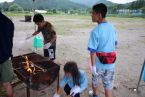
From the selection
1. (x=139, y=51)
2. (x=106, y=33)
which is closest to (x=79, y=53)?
(x=139, y=51)

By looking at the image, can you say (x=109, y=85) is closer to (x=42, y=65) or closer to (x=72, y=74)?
(x=72, y=74)

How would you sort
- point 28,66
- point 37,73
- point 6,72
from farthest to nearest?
point 28,66
point 37,73
point 6,72

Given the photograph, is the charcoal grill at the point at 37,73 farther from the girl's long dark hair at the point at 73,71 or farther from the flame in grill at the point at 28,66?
the girl's long dark hair at the point at 73,71

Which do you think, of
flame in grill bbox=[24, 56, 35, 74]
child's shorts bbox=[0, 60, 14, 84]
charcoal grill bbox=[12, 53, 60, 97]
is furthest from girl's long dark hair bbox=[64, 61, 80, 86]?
child's shorts bbox=[0, 60, 14, 84]

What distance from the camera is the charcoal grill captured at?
3.57 m

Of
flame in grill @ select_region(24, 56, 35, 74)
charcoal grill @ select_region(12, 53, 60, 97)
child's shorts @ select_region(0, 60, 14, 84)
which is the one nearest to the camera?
child's shorts @ select_region(0, 60, 14, 84)

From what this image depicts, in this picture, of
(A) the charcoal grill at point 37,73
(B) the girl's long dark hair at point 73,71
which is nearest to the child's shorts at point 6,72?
(A) the charcoal grill at point 37,73

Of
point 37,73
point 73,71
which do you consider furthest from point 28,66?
point 73,71

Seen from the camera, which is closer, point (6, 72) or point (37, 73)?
point (6, 72)

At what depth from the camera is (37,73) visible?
11.8ft

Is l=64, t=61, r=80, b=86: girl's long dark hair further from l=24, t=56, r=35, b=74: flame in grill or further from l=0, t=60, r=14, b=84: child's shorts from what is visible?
Answer: l=0, t=60, r=14, b=84: child's shorts

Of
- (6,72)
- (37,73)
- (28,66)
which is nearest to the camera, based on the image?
(6,72)

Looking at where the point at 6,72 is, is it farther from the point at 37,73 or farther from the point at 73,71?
the point at 73,71

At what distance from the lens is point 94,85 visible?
149 inches
